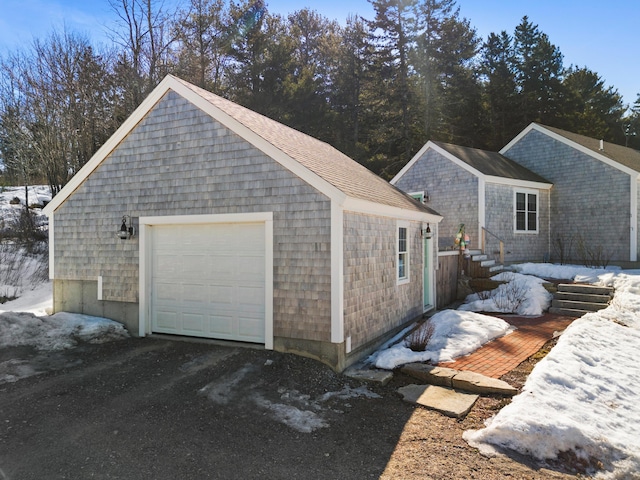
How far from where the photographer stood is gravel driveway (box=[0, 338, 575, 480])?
13.2 ft

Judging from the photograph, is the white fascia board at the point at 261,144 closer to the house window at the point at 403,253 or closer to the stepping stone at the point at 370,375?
the stepping stone at the point at 370,375

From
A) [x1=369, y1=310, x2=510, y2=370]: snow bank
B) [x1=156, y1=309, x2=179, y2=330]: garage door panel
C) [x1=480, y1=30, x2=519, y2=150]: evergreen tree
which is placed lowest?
[x1=369, y1=310, x2=510, y2=370]: snow bank

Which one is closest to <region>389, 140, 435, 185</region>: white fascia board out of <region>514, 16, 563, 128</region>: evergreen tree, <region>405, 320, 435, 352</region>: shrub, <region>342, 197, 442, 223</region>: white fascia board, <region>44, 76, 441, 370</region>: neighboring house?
<region>342, 197, 442, 223</region>: white fascia board

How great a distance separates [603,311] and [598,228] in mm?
7114

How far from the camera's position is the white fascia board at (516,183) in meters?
15.0

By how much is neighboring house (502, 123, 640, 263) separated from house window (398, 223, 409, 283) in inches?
401

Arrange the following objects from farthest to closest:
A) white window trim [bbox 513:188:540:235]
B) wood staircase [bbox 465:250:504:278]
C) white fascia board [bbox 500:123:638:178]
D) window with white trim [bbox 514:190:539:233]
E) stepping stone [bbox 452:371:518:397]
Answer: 1. window with white trim [bbox 514:190:539:233]
2. white window trim [bbox 513:188:540:235]
3. white fascia board [bbox 500:123:638:178]
4. wood staircase [bbox 465:250:504:278]
5. stepping stone [bbox 452:371:518:397]

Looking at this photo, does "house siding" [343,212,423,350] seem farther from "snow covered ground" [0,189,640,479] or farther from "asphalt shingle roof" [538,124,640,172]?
"asphalt shingle roof" [538,124,640,172]

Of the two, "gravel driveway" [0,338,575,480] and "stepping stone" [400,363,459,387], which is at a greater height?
"stepping stone" [400,363,459,387]

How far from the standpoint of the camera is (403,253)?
368 inches

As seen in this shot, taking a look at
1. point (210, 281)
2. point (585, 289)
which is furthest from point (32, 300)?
point (585, 289)

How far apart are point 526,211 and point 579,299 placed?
584cm

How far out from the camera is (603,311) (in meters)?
9.91

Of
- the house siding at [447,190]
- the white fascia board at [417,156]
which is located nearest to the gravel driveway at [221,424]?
the house siding at [447,190]
